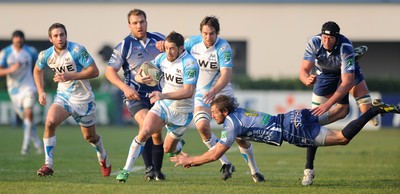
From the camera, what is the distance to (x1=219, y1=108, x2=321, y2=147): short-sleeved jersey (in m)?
11.7

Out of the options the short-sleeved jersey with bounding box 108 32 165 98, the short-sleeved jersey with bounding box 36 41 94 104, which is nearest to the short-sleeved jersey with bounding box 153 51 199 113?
the short-sleeved jersey with bounding box 108 32 165 98

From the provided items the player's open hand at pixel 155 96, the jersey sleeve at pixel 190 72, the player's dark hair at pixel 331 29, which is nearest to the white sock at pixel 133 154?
the player's open hand at pixel 155 96

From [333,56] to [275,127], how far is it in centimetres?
176

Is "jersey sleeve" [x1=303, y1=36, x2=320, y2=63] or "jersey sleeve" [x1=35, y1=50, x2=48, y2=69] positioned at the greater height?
"jersey sleeve" [x1=303, y1=36, x2=320, y2=63]

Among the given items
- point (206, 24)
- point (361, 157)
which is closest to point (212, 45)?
point (206, 24)

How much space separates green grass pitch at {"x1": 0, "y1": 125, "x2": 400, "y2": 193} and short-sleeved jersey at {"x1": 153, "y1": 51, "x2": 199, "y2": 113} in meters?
1.08

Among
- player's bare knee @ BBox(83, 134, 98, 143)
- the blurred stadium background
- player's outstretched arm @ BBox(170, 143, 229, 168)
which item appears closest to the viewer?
player's outstretched arm @ BBox(170, 143, 229, 168)

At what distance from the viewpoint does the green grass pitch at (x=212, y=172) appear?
38.5 ft

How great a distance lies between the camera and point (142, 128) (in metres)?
12.4

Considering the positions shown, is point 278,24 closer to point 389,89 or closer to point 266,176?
point 389,89

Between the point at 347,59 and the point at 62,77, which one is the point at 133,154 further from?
the point at 347,59

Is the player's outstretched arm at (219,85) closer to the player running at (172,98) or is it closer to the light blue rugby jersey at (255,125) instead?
the player running at (172,98)

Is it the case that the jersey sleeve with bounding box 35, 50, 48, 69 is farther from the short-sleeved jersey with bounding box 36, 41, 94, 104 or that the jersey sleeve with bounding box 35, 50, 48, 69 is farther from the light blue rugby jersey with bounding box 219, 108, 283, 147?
the light blue rugby jersey with bounding box 219, 108, 283, 147

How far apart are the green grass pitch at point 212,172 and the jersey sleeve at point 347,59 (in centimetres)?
160
